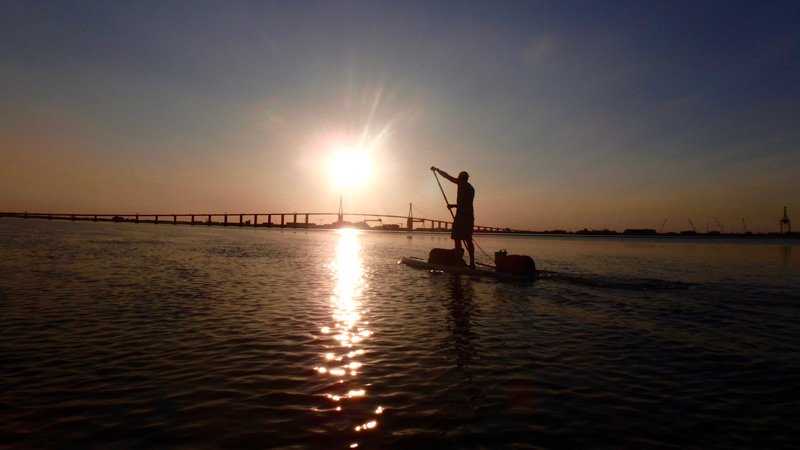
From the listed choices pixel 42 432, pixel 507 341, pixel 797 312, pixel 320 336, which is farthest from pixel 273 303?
pixel 797 312

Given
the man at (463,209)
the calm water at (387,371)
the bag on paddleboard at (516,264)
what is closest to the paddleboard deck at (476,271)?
the bag on paddleboard at (516,264)

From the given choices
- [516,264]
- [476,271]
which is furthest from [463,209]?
[516,264]

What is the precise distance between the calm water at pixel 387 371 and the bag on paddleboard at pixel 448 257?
10.1m

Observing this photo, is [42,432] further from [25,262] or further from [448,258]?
[25,262]

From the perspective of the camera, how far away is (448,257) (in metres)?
27.7

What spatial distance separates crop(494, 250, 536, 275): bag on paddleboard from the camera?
23.7 metres

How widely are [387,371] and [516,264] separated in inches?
679

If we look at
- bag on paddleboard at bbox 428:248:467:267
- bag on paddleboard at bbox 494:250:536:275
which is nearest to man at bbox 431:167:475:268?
bag on paddleboard at bbox 494:250:536:275

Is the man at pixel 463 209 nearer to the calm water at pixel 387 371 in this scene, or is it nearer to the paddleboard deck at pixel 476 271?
the paddleboard deck at pixel 476 271

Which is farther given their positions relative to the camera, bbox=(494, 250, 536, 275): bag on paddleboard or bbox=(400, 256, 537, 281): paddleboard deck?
bbox=(494, 250, 536, 275): bag on paddleboard

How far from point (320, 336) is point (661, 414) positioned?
712 centimetres

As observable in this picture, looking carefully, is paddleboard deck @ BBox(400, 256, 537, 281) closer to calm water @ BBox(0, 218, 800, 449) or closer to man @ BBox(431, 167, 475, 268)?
man @ BBox(431, 167, 475, 268)

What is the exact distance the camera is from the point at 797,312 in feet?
48.6

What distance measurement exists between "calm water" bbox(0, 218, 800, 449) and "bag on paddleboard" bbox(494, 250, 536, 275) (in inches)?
280
